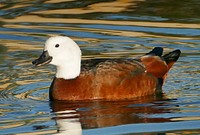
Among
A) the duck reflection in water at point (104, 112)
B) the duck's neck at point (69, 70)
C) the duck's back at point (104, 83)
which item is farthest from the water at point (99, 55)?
the duck's neck at point (69, 70)

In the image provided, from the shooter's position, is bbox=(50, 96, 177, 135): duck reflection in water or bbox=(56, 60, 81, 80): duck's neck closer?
bbox=(50, 96, 177, 135): duck reflection in water

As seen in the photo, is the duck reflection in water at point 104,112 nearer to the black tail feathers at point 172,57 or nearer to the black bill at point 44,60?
the black bill at point 44,60

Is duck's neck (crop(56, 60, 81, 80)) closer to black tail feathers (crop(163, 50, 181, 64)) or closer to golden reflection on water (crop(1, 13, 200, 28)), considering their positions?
black tail feathers (crop(163, 50, 181, 64))

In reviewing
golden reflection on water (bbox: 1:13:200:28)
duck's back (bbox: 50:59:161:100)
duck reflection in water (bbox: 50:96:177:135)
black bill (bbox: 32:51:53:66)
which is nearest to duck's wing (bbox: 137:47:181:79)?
duck's back (bbox: 50:59:161:100)

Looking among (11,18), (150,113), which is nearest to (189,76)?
(150,113)

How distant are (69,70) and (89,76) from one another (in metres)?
0.32

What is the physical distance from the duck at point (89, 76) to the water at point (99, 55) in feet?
0.56

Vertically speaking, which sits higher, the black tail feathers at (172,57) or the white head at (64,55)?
the white head at (64,55)

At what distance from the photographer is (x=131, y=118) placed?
38.7 ft

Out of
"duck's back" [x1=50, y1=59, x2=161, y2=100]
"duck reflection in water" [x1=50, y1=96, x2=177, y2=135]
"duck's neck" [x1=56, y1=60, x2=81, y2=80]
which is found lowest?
"duck reflection in water" [x1=50, y1=96, x2=177, y2=135]

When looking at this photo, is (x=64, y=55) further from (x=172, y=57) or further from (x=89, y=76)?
(x=172, y=57)

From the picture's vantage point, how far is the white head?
43.1 ft

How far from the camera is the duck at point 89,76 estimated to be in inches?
512

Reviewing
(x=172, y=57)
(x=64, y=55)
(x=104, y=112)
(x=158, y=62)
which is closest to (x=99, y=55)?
(x=172, y=57)
